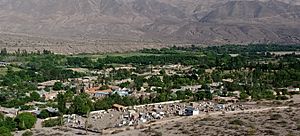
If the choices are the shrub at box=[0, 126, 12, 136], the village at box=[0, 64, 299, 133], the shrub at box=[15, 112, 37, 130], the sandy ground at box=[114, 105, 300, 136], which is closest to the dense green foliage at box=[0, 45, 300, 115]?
the village at box=[0, 64, 299, 133]

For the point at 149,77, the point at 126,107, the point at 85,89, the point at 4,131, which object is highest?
the point at 149,77

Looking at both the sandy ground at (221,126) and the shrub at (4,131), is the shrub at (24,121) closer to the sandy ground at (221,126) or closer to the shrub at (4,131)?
the sandy ground at (221,126)

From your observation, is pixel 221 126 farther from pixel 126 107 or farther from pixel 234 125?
pixel 126 107

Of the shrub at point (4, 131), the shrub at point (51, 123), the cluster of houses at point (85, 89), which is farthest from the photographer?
the cluster of houses at point (85, 89)

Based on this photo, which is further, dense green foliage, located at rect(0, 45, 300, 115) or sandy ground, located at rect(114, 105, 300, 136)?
dense green foliage, located at rect(0, 45, 300, 115)

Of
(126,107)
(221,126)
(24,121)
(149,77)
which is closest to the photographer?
(221,126)

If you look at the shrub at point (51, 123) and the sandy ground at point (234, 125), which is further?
the shrub at point (51, 123)

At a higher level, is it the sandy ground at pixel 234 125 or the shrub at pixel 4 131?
the shrub at pixel 4 131

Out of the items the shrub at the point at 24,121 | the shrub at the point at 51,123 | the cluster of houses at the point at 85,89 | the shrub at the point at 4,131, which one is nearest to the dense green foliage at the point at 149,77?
the cluster of houses at the point at 85,89

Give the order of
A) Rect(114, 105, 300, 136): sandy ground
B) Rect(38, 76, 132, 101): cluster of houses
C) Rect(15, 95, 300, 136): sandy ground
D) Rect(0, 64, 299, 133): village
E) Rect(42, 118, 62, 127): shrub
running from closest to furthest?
1. Rect(114, 105, 300, 136): sandy ground
2. Rect(15, 95, 300, 136): sandy ground
3. Rect(42, 118, 62, 127): shrub
4. Rect(0, 64, 299, 133): village
5. Rect(38, 76, 132, 101): cluster of houses

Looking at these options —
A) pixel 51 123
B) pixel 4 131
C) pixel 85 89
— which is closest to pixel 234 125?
pixel 51 123

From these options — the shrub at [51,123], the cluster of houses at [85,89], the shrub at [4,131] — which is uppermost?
the shrub at [4,131]

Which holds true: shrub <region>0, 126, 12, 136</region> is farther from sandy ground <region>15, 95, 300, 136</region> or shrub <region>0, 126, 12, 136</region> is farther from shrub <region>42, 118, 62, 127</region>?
shrub <region>42, 118, 62, 127</region>
